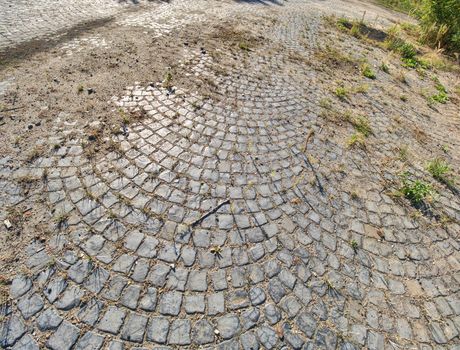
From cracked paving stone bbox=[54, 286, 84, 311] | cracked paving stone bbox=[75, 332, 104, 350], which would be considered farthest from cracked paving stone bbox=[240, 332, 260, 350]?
cracked paving stone bbox=[54, 286, 84, 311]

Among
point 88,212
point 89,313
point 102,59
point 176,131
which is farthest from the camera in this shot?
point 102,59

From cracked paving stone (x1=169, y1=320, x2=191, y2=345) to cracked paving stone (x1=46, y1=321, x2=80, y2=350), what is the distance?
826 mm

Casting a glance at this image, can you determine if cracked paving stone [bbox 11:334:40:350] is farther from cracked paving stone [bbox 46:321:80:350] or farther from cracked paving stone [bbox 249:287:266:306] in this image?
cracked paving stone [bbox 249:287:266:306]

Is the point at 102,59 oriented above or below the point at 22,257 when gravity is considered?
above

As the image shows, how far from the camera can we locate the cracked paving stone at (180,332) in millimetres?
2643

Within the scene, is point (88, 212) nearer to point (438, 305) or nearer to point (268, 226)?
point (268, 226)

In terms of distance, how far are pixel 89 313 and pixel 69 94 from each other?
409 cm

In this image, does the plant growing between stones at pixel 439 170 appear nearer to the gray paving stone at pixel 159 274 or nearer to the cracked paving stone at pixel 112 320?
the gray paving stone at pixel 159 274

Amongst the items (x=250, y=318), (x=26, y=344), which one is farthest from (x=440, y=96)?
(x=26, y=344)

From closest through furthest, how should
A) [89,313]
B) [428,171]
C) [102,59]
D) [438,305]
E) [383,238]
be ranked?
[89,313]
[438,305]
[383,238]
[428,171]
[102,59]

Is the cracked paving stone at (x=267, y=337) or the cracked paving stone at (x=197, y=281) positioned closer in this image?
the cracked paving stone at (x=267, y=337)

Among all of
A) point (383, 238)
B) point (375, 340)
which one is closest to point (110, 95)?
point (383, 238)

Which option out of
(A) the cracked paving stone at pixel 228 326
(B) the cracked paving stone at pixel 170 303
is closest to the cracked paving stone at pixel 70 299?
(B) the cracked paving stone at pixel 170 303

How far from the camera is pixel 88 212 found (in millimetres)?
3537
